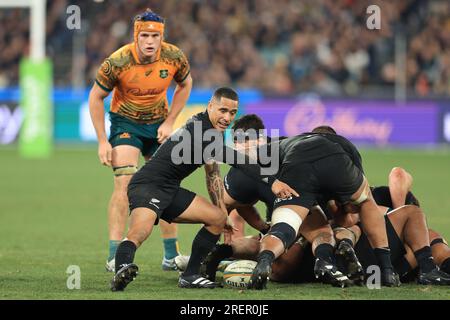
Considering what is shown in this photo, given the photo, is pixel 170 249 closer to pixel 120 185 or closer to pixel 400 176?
pixel 120 185

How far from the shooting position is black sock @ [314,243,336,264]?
7459 mm

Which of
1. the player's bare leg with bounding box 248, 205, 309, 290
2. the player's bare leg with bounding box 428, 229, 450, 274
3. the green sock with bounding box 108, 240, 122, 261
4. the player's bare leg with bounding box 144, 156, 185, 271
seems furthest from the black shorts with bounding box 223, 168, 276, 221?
the player's bare leg with bounding box 428, 229, 450, 274

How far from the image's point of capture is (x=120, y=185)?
9164mm

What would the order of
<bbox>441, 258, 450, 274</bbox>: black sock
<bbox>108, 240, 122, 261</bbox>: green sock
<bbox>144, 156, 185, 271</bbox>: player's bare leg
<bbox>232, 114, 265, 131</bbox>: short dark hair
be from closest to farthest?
<bbox>441, 258, 450, 274</bbox>: black sock, <bbox>232, 114, 265, 131</bbox>: short dark hair, <bbox>108, 240, 122, 261</bbox>: green sock, <bbox>144, 156, 185, 271</bbox>: player's bare leg

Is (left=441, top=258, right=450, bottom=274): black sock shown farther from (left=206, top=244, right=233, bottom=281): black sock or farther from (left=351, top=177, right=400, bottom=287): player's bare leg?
(left=206, top=244, right=233, bottom=281): black sock

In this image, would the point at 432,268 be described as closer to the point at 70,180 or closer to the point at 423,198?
the point at 423,198

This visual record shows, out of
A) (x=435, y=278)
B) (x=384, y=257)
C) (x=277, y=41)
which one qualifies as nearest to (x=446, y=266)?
(x=435, y=278)

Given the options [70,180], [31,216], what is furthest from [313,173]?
[70,180]

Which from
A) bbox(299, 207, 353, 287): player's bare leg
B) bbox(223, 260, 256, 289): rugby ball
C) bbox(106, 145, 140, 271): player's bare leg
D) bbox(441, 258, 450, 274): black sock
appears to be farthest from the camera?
bbox(106, 145, 140, 271): player's bare leg

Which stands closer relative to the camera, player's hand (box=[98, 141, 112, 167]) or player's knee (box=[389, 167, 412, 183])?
player's knee (box=[389, 167, 412, 183])

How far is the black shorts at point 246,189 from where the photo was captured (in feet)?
27.2

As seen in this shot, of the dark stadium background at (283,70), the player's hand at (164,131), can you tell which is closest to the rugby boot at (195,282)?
the player's hand at (164,131)

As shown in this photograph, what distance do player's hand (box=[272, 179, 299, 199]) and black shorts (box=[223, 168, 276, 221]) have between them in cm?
67

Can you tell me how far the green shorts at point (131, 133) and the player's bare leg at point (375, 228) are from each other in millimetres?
2546
